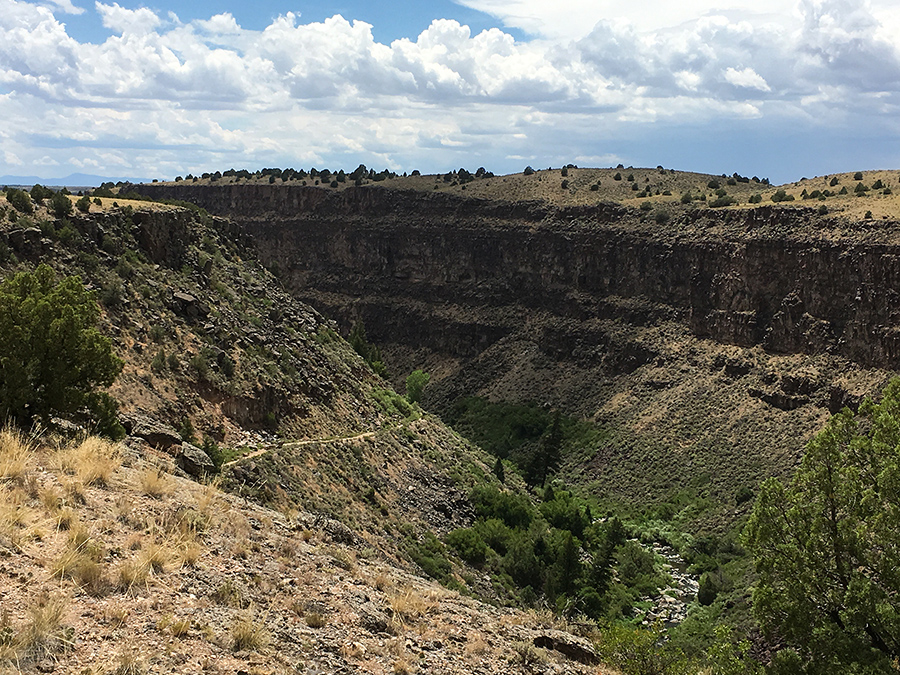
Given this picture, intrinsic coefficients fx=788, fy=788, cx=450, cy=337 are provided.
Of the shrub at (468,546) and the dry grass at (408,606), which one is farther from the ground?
the dry grass at (408,606)

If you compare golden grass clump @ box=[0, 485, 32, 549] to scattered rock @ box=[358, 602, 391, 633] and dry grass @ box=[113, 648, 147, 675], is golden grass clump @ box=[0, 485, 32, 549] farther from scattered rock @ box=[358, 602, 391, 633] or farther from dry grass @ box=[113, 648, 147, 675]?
scattered rock @ box=[358, 602, 391, 633]

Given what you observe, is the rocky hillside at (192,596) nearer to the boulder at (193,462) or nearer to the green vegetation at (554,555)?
the boulder at (193,462)

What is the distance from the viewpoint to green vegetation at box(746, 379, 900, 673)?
17.6 metres

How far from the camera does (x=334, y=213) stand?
12281cm

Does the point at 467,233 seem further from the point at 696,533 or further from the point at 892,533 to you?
the point at 892,533

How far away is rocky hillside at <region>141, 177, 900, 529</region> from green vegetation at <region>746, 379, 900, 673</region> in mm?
44189

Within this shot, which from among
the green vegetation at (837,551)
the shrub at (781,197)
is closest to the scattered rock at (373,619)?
the green vegetation at (837,551)

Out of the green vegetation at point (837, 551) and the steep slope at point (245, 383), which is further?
the steep slope at point (245, 383)

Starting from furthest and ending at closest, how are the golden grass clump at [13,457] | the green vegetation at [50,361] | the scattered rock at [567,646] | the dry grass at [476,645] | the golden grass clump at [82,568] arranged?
the green vegetation at [50,361], the scattered rock at [567,646], the dry grass at [476,645], the golden grass clump at [13,457], the golden grass clump at [82,568]

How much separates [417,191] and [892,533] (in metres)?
105

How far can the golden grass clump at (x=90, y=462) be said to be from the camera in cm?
1639


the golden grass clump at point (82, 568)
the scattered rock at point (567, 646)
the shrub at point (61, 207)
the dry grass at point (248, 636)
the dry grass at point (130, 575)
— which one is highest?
the shrub at point (61, 207)

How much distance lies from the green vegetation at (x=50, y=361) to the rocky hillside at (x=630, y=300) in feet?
166

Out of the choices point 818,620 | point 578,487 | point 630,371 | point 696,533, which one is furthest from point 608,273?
point 818,620
